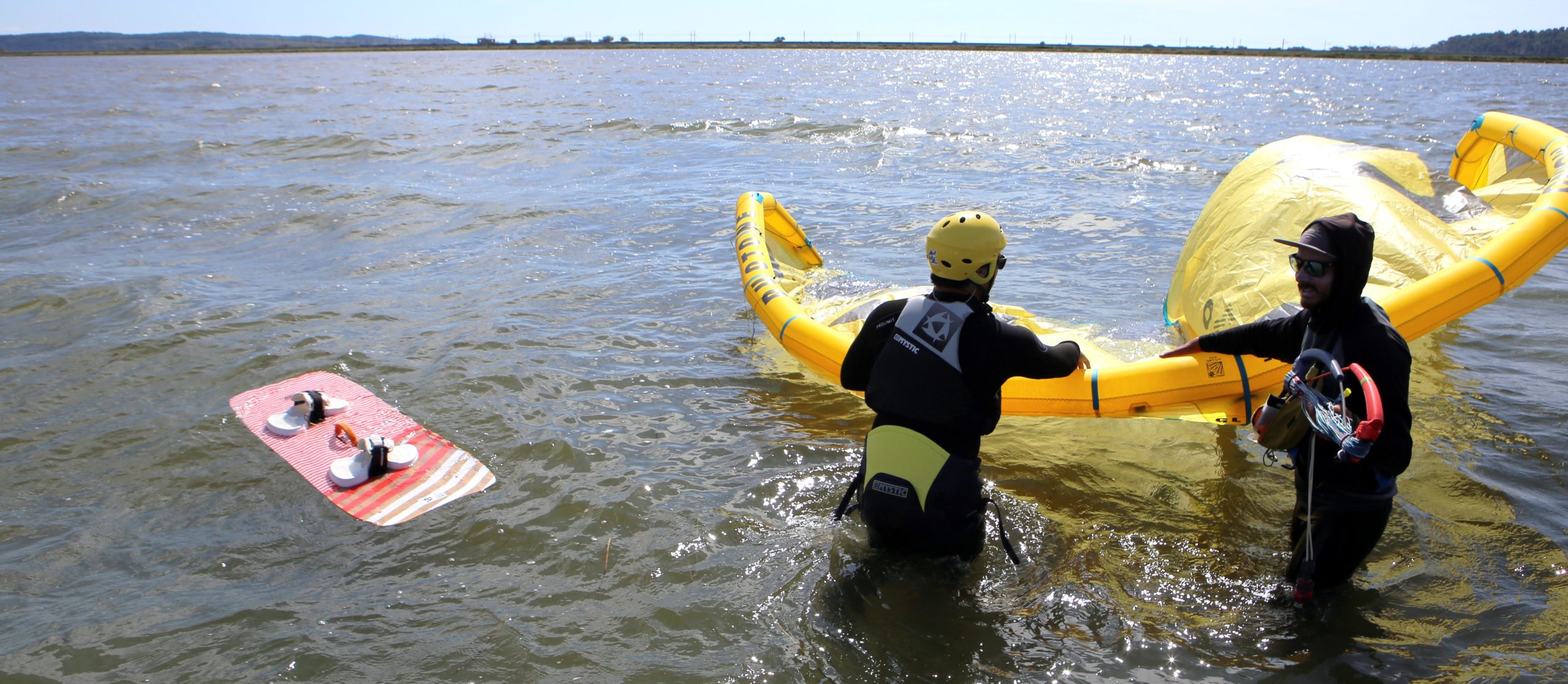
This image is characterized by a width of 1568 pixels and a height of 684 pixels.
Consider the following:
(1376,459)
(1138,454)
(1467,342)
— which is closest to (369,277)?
(1138,454)

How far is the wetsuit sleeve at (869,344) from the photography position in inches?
130

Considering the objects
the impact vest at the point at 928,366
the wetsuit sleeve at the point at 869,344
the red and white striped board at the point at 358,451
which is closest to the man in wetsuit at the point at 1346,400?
the impact vest at the point at 928,366

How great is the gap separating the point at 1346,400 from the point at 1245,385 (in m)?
1.37

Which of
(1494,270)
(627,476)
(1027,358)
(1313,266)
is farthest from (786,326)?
(1494,270)

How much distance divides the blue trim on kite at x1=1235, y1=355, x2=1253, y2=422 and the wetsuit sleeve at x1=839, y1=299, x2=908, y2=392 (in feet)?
6.47

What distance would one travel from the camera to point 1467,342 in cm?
696

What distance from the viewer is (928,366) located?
3.19 m

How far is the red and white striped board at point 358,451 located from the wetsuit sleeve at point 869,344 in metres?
2.37

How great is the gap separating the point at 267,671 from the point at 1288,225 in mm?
5910

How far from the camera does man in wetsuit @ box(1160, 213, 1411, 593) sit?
2.95 metres

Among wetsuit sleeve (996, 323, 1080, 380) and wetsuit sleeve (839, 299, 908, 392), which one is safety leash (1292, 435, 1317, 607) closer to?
wetsuit sleeve (996, 323, 1080, 380)

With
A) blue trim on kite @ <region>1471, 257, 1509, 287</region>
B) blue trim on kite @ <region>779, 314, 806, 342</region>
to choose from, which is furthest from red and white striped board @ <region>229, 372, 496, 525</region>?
blue trim on kite @ <region>1471, 257, 1509, 287</region>

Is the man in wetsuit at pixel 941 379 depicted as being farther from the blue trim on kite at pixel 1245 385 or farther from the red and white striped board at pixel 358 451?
the red and white striped board at pixel 358 451

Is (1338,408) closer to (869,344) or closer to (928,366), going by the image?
(928,366)
